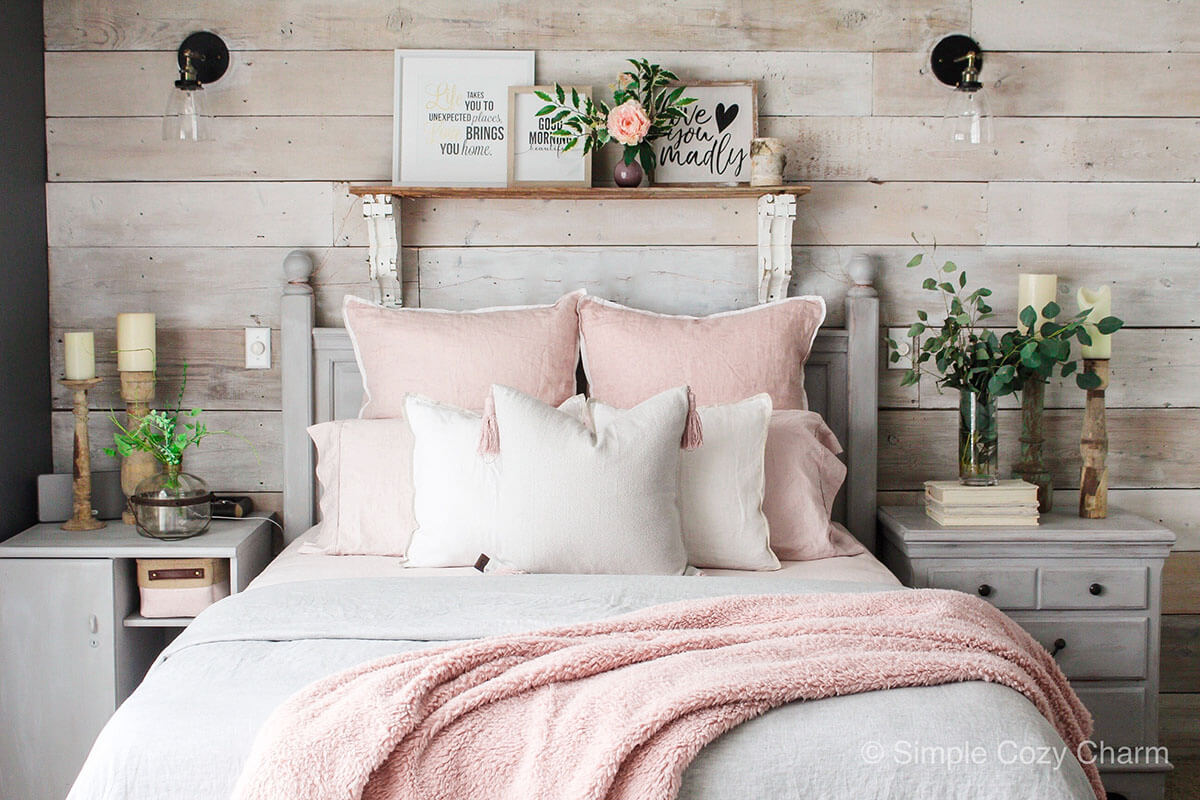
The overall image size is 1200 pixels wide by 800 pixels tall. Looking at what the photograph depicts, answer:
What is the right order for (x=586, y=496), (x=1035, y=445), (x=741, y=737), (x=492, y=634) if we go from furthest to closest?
1. (x=1035, y=445)
2. (x=586, y=496)
3. (x=492, y=634)
4. (x=741, y=737)

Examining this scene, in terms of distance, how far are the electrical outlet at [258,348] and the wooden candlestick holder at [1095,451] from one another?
202 centimetres

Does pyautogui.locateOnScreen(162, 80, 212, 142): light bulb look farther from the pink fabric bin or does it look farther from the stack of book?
the stack of book

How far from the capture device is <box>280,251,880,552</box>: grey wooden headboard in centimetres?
270

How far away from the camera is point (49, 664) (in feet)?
7.87

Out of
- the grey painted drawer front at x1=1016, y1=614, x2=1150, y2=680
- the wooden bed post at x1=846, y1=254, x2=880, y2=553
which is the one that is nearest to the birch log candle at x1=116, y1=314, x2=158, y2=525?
the wooden bed post at x1=846, y1=254, x2=880, y2=553

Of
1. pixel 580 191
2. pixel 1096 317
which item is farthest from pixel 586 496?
pixel 1096 317

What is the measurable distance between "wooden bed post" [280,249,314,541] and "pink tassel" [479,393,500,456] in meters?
0.73

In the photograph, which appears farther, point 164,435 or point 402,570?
point 164,435

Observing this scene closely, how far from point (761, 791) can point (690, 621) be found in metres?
0.34

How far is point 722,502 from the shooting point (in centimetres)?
222

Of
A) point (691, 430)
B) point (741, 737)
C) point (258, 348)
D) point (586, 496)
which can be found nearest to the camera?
point (741, 737)

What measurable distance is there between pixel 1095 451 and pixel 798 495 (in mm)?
824

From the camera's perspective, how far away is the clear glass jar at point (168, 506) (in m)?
2.46

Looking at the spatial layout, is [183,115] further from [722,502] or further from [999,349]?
[999,349]
